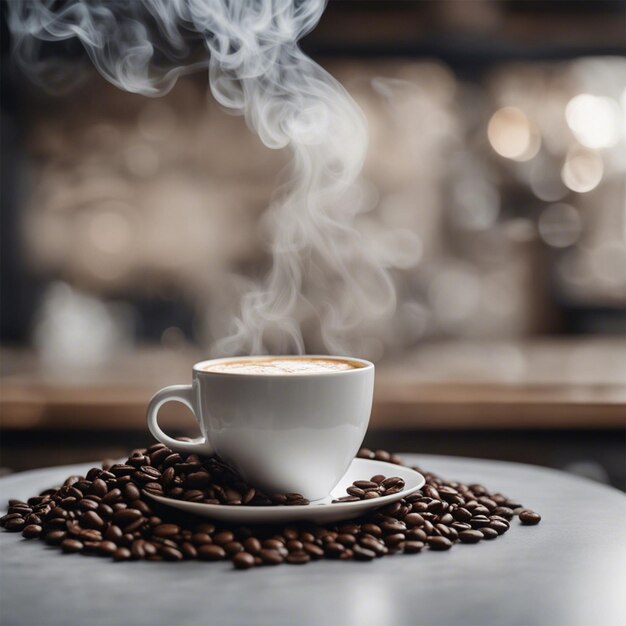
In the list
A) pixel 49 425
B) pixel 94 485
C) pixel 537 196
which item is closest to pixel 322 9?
pixel 537 196

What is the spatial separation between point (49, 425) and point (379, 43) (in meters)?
1.61

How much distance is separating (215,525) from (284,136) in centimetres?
290

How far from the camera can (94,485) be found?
2.68 feet

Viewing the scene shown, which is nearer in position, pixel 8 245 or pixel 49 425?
pixel 49 425

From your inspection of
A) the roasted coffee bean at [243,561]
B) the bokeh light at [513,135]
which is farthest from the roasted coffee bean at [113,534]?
the bokeh light at [513,135]

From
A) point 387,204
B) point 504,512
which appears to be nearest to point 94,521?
point 504,512

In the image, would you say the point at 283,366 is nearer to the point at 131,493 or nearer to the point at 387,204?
the point at 131,493

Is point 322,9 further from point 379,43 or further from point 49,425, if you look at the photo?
point 49,425

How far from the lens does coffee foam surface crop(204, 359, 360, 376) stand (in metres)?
0.89

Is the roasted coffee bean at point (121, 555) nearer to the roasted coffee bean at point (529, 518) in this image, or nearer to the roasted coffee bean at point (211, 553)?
the roasted coffee bean at point (211, 553)

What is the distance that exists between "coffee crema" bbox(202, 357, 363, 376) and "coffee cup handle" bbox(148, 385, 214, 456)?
0.03m

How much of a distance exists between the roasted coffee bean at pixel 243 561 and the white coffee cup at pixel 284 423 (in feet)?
0.48

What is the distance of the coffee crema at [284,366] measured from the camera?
886 millimetres

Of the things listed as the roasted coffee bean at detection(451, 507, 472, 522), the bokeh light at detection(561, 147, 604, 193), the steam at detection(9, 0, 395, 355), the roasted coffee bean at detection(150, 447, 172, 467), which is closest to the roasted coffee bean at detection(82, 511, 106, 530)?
the roasted coffee bean at detection(150, 447, 172, 467)
